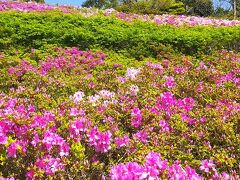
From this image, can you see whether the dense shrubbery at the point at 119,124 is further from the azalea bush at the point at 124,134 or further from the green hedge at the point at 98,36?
the green hedge at the point at 98,36

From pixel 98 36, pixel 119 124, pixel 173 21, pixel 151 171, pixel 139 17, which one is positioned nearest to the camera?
pixel 151 171

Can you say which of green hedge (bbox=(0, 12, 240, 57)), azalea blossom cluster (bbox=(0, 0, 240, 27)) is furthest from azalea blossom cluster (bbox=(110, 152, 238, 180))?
azalea blossom cluster (bbox=(0, 0, 240, 27))

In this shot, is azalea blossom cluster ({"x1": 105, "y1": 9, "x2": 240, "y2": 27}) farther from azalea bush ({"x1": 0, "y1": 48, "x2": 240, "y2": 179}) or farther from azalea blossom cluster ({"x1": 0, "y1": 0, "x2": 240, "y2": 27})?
azalea bush ({"x1": 0, "y1": 48, "x2": 240, "y2": 179})

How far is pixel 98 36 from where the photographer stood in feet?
40.3

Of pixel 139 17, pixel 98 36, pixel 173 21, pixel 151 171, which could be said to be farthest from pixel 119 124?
pixel 139 17

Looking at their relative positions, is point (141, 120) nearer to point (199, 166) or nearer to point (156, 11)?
point (199, 166)

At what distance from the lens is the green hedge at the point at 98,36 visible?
39.2 ft

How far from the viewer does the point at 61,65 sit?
9211 millimetres

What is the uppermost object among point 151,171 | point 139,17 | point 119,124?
point 151,171

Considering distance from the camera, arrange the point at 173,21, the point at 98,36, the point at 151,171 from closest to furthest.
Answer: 1. the point at 151,171
2. the point at 98,36
3. the point at 173,21

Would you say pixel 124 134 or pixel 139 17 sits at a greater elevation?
pixel 124 134

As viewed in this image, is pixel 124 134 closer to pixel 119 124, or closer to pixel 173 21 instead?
pixel 119 124

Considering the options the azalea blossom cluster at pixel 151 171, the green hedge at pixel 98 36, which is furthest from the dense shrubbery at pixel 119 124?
the green hedge at pixel 98 36

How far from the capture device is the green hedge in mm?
11961
